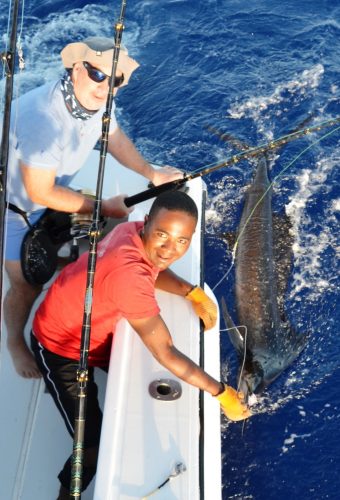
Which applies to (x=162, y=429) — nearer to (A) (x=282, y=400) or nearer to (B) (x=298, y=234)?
(A) (x=282, y=400)

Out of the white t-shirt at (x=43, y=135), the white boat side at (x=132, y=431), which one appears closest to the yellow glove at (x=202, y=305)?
the white boat side at (x=132, y=431)

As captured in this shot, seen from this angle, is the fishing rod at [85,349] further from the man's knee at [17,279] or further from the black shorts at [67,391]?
the man's knee at [17,279]

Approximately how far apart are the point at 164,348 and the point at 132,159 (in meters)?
1.74

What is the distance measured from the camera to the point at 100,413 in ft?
9.30

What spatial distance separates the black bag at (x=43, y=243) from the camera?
326 centimetres

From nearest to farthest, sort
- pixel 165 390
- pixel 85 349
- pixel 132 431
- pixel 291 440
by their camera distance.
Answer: pixel 85 349 → pixel 132 431 → pixel 165 390 → pixel 291 440

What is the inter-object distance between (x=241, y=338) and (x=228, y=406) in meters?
1.72

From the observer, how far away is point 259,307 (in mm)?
4797

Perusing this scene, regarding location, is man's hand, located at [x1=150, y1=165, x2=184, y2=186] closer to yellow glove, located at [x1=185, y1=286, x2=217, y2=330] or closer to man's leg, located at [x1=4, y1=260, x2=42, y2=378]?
yellow glove, located at [x1=185, y1=286, x2=217, y2=330]

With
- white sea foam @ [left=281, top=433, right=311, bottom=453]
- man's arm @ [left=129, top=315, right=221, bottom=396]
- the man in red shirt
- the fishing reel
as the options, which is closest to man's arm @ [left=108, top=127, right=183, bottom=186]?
the fishing reel

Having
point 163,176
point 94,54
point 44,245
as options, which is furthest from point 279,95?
point 44,245

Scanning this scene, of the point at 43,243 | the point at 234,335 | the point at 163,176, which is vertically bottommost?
the point at 234,335

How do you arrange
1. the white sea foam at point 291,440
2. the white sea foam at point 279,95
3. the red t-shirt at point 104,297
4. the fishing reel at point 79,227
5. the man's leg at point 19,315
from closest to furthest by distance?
the red t-shirt at point 104,297 → the man's leg at point 19,315 → the fishing reel at point 79,227 → the white sea foam at point 291,440 → the white sea foam at point 279,95

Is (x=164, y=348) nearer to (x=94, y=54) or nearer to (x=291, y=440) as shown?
(x=94, y=54)
